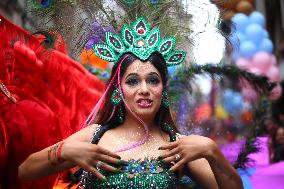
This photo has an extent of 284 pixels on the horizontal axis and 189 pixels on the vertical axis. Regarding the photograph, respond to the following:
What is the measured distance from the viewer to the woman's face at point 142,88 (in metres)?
2.61

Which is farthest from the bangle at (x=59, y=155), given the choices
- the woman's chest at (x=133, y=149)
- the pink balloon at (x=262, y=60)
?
the pink balloon at (x=262, y=60)

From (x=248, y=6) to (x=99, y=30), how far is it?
23.5 ft

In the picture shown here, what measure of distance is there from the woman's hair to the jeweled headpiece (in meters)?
0.03

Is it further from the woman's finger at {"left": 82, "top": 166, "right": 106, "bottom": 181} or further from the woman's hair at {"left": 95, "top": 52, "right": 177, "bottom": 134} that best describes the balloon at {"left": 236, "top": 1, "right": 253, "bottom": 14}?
the woman's finger at {"left": 82, "top": 166, "right": 106, "bottom": 181}

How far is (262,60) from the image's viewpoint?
9078 millimetres

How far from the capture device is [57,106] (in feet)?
12.2

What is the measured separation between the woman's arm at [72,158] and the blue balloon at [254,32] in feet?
22.9

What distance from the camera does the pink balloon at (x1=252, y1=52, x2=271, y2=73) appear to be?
9.04m

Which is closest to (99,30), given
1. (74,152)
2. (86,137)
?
(86,137)

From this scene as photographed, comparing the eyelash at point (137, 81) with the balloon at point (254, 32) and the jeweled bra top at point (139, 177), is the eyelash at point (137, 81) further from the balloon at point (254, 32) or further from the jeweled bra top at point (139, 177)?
the balloon at point (254, 32)

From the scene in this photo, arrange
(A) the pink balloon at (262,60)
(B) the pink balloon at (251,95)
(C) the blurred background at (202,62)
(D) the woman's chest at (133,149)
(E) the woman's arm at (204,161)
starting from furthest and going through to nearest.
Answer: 1. (A) the pink balloon at (262,60)
2. (B) the pink balloon at (251,95)
3. (C) the blurred background at (202,62)
4. (D) the woman's chest at (133,149)
5. (E) the woman's arm at (204,161)

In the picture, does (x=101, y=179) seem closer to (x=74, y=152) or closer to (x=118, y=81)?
(x=74, y=152)

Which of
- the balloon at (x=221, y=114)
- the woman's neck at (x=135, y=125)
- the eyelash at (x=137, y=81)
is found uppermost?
the eyelash at (x=137, y=81)

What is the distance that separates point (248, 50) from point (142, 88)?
686 centimetres
